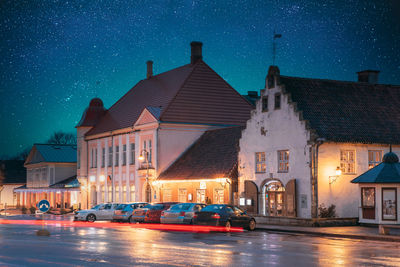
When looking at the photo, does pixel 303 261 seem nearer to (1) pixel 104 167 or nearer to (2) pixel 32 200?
(1) pixel 104 167

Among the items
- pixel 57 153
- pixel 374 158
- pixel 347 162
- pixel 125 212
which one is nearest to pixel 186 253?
pixel 347 162

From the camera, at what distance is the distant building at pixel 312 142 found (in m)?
37.2

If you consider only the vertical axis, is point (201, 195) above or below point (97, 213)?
above

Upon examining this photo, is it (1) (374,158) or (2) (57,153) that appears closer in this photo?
(1) (374,158)

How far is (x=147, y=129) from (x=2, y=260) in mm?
39438

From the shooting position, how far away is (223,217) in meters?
32.7

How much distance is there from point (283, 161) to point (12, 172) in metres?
74.3

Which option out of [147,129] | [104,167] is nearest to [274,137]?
[147,129]

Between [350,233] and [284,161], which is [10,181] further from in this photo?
[350,233]

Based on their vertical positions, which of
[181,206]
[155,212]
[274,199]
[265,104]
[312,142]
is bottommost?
[155,212]

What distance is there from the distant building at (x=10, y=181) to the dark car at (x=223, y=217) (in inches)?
2754

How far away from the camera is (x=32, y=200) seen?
90.4 meters

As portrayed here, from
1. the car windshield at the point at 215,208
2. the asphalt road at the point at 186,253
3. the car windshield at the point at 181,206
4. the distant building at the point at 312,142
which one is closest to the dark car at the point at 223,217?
the car windshield at the point at 215,208

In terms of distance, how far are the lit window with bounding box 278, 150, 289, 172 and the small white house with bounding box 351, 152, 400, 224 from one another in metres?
5.25
